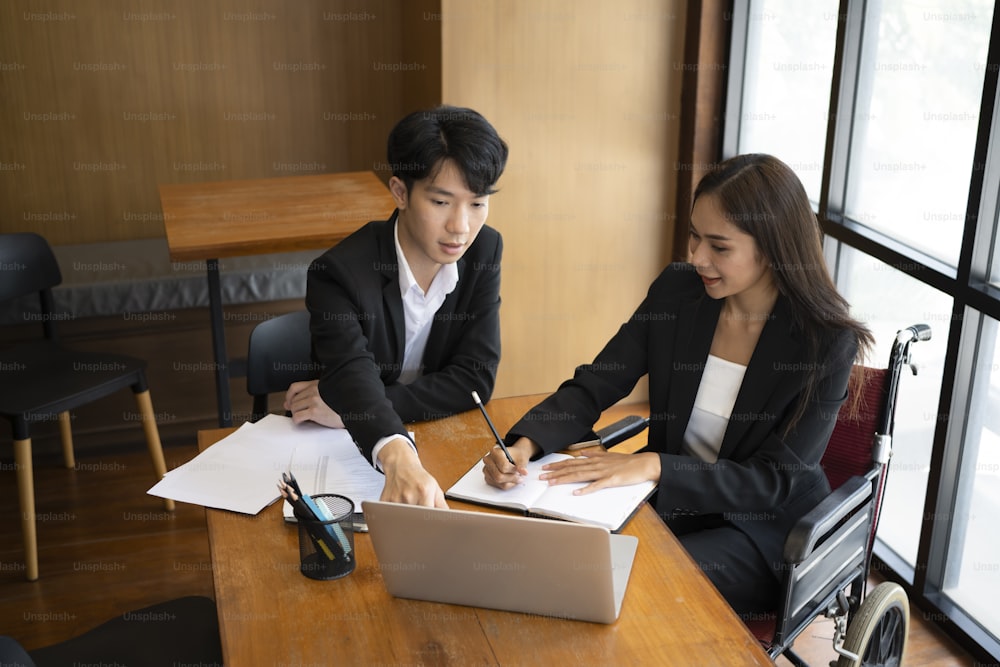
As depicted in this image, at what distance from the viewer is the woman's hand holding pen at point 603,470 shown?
189 cm

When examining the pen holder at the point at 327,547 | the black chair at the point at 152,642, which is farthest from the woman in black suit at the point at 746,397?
the black chair at the point at 152,642

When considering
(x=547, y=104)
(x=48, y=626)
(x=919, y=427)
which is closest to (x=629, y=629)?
(x=919, y=427)

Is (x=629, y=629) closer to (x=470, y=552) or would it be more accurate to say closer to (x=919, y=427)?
(x=470, y=552)

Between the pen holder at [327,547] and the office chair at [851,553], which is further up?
the pen holder at [327,547]

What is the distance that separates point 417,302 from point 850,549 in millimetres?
1097

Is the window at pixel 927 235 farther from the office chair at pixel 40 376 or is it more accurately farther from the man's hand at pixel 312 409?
the office chair at pixel 40 376

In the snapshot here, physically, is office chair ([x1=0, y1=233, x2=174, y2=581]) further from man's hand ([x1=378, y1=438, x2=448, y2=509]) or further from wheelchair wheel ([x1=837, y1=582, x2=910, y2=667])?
wheelchair wheel ([x1=837, y1=582, x2=910, y2=667])

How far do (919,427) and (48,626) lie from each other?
8.27 feet

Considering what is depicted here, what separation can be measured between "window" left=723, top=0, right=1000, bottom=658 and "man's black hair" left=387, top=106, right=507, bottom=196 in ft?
4.00

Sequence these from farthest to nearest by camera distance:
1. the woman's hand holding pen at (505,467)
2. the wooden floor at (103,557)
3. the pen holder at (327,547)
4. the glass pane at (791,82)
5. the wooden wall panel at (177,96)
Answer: the wooden wall panel at (177,96), the glass pane at (791,82), the wooden floor at (103,557), the woman's hand holding pen at (505,467), the pen holder at (327,547)

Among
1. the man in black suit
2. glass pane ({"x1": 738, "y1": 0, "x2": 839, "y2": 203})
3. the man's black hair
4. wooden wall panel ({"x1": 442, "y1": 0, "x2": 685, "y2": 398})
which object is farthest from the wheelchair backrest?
wooden wall panel ({"x1": 442, "y1": 0, "x2": 685, "y2": 398})

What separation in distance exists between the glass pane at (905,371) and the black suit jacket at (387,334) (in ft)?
3.62

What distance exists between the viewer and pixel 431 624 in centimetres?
154

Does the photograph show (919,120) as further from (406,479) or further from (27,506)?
(27,506)
